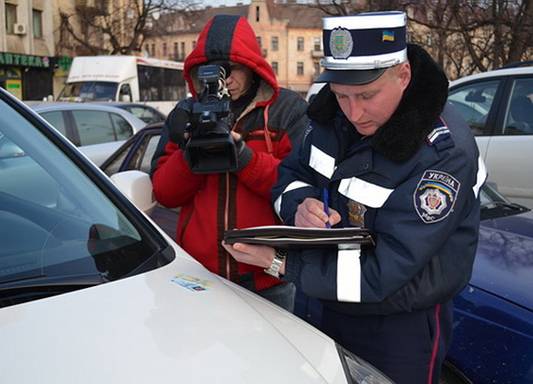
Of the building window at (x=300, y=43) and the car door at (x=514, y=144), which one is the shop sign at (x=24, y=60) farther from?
the building window at (x=300, y=43)

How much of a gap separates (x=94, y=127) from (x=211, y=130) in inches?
237

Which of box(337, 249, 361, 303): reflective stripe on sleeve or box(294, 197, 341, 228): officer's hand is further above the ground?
box(294, 197, 341, 228): officer's hand

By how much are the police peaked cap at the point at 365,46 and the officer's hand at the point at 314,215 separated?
367mm

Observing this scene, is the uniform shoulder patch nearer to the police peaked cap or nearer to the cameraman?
the police peaked cap

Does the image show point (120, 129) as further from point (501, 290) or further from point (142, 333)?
point (142, 333)

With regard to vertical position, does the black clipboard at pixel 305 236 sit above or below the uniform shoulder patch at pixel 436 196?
below

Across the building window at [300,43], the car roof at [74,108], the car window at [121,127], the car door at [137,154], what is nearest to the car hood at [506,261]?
the car door at [137,154]

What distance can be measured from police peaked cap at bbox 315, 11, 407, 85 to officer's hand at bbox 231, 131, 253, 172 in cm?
47

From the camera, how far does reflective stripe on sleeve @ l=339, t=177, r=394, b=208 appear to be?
1.72m

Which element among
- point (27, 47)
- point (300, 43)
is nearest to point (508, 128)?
point (27, 47)

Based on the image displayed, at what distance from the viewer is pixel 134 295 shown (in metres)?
1.61

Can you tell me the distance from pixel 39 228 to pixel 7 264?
25 cm

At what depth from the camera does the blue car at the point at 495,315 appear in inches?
90.6

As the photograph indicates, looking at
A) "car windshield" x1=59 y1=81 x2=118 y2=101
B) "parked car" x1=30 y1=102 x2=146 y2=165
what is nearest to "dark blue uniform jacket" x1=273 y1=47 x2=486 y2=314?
"parked car" x1=30 y1=102 x2=146 y2=165
